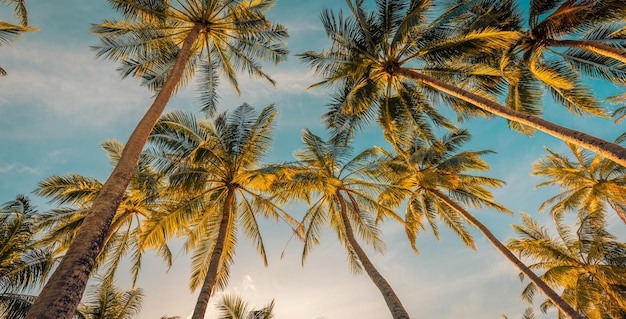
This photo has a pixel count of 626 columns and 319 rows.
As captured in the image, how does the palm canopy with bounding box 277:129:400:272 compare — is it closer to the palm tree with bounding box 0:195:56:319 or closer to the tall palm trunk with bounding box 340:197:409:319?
the tall palm trunk with bounding box 340:197:409:319

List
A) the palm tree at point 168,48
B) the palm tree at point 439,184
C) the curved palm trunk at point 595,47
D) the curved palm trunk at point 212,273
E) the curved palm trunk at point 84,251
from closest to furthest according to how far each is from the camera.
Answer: the curved palm trunk at point 84,251
the palm tree at point 168,48
the curved palm trunk at point 595,47
the curved palm trunk at point 212,273
the palm tree at point 439,184

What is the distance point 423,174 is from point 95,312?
14792mm

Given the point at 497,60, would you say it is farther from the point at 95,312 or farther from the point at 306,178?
the point at 95,312

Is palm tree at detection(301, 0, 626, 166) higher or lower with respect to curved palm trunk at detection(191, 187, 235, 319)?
higher

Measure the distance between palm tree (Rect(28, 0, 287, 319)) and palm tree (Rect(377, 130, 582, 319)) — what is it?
690 centimetres

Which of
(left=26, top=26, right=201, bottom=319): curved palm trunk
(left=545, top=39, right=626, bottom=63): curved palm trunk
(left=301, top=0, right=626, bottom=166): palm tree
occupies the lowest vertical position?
(left=26, top=26, right=201, bottom=319): curved palm trunk

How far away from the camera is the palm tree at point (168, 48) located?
16.9ft

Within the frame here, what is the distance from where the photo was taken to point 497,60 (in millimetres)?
12070

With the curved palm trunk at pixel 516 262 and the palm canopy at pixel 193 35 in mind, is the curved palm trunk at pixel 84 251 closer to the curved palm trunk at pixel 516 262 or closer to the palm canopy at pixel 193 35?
the palm canopy at pixel 193 35

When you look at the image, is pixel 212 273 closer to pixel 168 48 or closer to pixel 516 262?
pixel 168 48

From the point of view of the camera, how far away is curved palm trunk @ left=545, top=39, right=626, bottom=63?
25.9ft

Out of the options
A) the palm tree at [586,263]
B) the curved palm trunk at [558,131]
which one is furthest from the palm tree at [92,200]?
the palm tree at [586,263]

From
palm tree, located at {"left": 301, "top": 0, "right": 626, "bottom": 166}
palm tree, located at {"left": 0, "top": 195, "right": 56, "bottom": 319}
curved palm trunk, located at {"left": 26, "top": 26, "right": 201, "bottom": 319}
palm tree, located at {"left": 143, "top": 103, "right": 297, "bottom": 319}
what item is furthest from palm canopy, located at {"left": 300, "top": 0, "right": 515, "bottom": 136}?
palm tree, located at {"left": 0, "top": 195, "right": 56, "bottom": 319}

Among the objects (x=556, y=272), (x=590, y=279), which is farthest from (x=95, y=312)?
(x=590, y=279)
